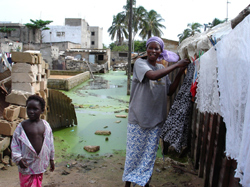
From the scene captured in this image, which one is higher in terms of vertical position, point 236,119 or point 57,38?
point 57,38

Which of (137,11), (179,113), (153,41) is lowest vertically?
(179,113)

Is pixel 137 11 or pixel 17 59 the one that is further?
pixel 137 11

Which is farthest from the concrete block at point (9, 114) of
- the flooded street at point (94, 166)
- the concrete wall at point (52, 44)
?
the concrete wall at point (52, 44)

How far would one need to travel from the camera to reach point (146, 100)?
2535mm

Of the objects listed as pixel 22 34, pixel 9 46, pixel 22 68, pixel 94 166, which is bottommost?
pixel 94 166

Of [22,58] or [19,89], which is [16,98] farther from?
[22,58]

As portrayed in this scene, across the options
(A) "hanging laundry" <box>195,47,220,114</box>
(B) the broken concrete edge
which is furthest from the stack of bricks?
(A) "hanging laundry" <box>195,47,220,114</box>

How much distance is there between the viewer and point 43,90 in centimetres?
526

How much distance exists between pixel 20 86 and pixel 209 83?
3659 millimetres

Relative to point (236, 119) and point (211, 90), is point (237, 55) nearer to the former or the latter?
point (236, 119)

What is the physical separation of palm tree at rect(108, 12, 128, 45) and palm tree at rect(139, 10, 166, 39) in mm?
4428

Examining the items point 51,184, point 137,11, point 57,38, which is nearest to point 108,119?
point 51,184

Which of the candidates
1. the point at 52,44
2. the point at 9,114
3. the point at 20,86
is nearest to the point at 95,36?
the point at 52,44

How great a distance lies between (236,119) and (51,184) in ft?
8.72
